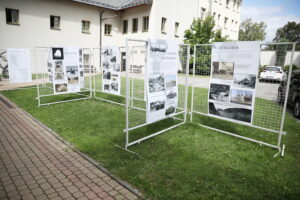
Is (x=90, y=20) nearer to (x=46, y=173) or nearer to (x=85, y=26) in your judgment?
(x=85, y=26)

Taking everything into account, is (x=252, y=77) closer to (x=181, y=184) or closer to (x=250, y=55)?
(x=250, y=55)

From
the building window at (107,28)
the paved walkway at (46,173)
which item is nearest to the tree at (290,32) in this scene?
the building window at (107,28)

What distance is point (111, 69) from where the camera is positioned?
734cm

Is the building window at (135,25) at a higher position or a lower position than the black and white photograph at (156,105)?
higher

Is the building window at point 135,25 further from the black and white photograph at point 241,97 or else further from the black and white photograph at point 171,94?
the black and white photograph at point 241,97

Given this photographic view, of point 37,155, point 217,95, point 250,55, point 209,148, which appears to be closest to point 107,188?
point 37,155

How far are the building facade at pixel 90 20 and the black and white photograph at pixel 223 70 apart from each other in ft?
58.1

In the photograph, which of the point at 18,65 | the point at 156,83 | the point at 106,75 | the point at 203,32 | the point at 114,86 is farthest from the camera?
the point at 203,32

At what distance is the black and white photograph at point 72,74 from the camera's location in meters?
8.11

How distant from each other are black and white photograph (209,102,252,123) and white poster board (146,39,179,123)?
42.7 inches

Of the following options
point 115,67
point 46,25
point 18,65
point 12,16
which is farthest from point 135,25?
point 115,67

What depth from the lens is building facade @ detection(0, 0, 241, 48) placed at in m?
18.7

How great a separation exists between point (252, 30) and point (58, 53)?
68315 millimetres

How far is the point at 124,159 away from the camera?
420 cm
